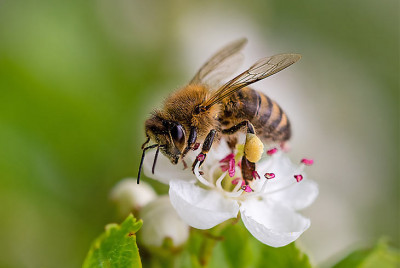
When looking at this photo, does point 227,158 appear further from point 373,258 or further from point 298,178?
point 373,258

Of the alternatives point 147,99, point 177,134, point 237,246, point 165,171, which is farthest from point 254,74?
point 147,99

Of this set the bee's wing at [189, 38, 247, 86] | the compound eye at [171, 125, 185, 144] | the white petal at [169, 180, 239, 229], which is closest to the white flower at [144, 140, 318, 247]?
the white petal at [169, 180, 239, 229]

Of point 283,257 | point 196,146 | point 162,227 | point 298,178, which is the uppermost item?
point 196,146

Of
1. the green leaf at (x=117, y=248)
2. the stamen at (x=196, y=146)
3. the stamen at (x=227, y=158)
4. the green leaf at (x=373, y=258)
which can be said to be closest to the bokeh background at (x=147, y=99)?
the green leaf at (x=373, y=258)

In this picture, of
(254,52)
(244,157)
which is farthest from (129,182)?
(254,52)

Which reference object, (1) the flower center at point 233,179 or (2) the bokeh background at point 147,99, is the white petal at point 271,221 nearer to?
(1) the flower center at point 233,179

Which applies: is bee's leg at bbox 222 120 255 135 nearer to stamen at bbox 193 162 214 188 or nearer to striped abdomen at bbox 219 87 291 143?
striped abdomen at bbox 219 87 291 143
